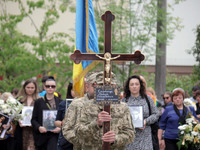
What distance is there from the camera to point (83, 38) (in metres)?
7.35

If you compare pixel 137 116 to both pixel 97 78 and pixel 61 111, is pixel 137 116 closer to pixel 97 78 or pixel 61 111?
pixel 61 111

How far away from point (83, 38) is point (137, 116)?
6.06 feet

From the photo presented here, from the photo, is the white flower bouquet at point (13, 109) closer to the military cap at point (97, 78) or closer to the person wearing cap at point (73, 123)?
the person wearing cap at point (73, 123)

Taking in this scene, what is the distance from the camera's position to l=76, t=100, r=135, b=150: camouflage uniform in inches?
190

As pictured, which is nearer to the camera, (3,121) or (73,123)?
(73,123)

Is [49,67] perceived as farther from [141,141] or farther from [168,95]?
[141,141]

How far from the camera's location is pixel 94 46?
7.05m

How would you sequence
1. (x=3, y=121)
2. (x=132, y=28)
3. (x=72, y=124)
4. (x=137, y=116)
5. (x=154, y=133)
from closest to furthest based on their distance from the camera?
(x=72, y=124)
(x=137, y=116)
(x=154, y=133)
(x=3, y=121)
(x=132, y=28)

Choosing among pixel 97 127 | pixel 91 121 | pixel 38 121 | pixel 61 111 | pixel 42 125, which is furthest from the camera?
pixel 38 121

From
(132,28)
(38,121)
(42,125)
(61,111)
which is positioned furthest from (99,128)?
(132,28)

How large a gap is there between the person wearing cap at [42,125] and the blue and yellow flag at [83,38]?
190 cm

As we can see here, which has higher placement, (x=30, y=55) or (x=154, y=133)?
(x=30, y=55)

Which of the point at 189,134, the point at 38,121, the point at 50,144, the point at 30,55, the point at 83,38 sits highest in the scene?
the point at 30,55

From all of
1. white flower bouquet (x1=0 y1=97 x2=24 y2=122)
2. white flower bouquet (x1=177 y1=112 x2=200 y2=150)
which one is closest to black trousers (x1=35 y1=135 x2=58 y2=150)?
white flower bouquet (x1=0 y1=97 x2=24 y2=122)
